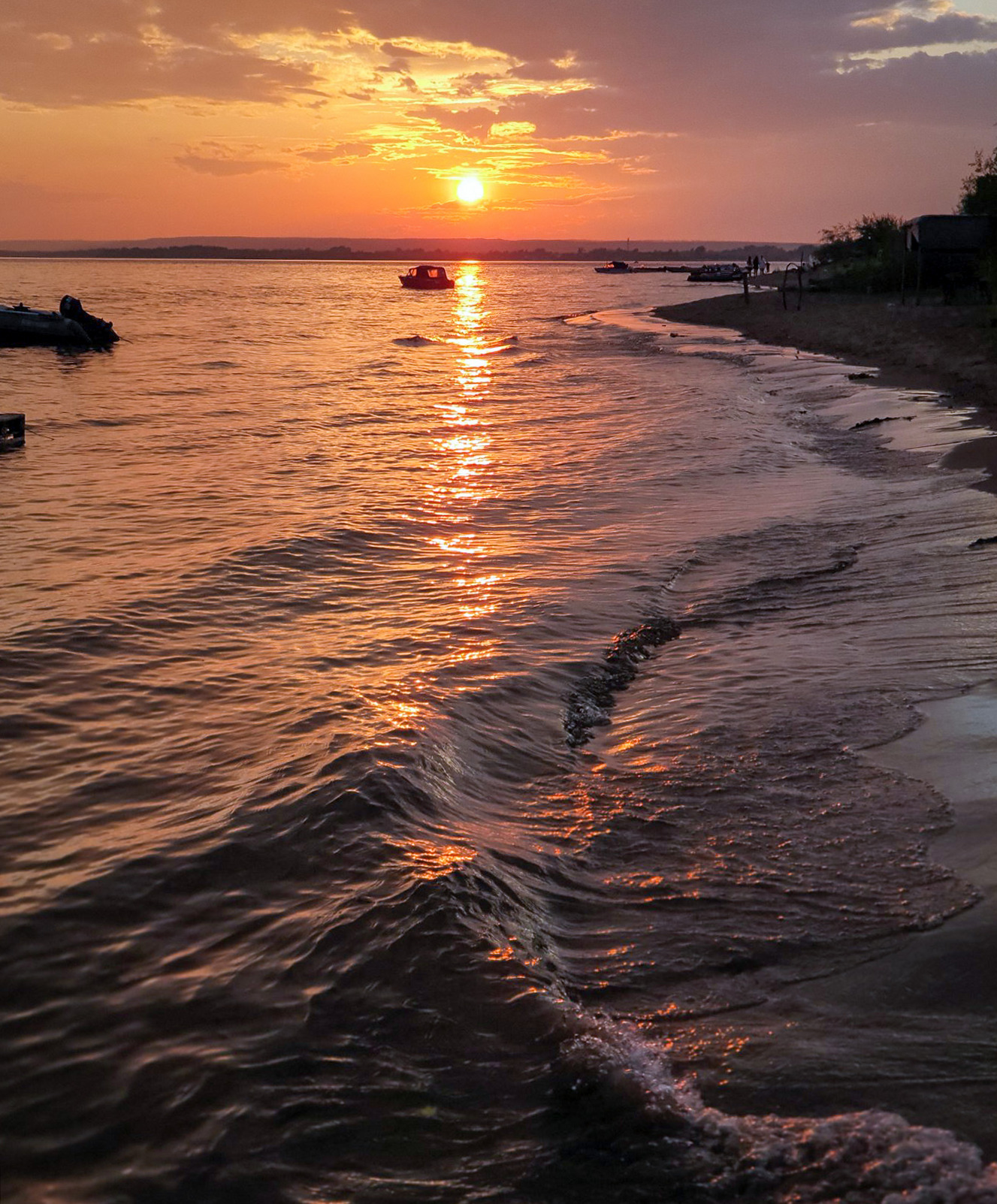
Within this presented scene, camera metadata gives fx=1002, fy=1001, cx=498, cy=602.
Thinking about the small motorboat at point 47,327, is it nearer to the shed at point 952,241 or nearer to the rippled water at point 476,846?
the rippled water at point 476,846

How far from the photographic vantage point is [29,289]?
91.6 m

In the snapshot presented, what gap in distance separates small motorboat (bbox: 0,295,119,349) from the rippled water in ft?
100

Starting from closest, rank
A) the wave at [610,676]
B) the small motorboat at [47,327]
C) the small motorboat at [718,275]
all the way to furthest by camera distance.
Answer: the wave at [610,676]
the small motorboat at [47,327]
the small motorboat at [718,275]

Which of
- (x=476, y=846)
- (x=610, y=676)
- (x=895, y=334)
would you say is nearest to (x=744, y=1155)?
(x=476, y=846)

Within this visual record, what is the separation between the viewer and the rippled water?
349 cm

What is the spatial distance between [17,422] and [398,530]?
11620mm

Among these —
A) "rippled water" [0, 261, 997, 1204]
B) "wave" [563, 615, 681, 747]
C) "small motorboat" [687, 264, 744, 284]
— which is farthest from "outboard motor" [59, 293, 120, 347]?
"small motorboat" [687, 264, 744, 284]

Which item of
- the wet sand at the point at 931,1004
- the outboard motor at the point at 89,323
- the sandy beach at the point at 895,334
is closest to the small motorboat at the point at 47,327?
the outboard motor at the point at 89,323

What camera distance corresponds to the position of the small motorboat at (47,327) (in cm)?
4138

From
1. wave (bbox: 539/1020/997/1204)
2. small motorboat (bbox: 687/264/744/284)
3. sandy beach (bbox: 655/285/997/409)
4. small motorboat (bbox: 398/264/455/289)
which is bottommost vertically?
wave (bbox: 539/1020/997/1204)

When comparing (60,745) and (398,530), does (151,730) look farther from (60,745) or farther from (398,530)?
(398,530)

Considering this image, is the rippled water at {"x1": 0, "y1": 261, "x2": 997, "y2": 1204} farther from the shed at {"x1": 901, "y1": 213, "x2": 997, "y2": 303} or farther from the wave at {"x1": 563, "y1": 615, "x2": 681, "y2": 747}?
the shed at {"x1": 901, "y1": 213, "x2": 997, "y2": 303}

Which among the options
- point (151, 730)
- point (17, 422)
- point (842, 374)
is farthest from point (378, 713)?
point (842, 374)

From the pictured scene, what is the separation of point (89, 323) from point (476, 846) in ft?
142
